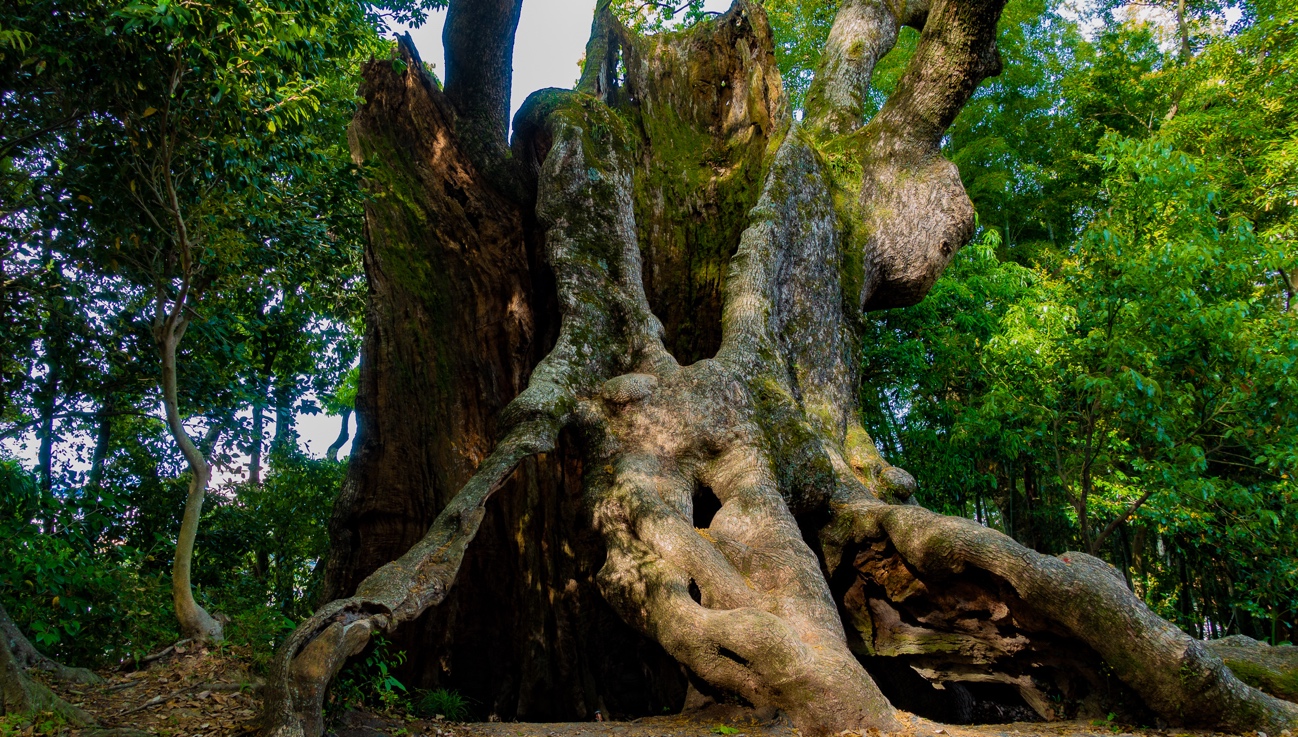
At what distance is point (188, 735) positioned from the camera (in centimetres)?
315

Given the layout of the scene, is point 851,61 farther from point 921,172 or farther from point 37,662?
point 37,662

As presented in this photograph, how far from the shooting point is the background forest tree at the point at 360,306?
15.0 ft

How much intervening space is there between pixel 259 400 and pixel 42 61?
3.73 m

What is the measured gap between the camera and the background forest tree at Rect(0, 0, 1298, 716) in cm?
458

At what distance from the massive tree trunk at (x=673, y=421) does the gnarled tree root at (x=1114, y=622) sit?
1cm

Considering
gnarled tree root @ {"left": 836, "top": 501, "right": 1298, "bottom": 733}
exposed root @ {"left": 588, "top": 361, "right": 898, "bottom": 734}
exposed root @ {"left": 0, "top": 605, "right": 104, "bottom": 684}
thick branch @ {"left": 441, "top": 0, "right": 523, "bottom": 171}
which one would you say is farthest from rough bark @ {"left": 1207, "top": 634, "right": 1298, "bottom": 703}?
thick branch @ {"left": 441, "top": 0, "right": 523, "bottom": 171}

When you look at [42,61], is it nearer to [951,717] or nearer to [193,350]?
[193,350]

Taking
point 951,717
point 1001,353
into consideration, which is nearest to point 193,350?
point 951,717

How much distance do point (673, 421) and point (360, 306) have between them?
206 inches

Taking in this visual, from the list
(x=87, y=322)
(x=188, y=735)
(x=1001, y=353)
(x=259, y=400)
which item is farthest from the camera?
(x=1001, y=353)

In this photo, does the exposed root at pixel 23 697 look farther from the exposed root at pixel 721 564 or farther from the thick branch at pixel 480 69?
the thick branch at pixel 480 69

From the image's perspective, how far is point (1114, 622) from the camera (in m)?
3.73

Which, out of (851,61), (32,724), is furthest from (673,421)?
(851,61)

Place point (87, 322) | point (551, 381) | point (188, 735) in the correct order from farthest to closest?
1. point (87, 322)
2. point (551, 381)
3. point (188, 735)
